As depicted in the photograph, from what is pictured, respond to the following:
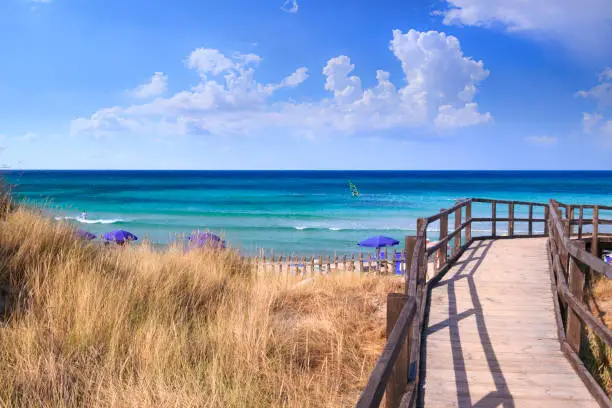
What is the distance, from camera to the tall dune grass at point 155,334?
4035 mm

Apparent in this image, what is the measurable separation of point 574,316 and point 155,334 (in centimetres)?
435

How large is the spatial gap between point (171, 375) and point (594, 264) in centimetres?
364

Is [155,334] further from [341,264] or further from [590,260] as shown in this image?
[341,264]

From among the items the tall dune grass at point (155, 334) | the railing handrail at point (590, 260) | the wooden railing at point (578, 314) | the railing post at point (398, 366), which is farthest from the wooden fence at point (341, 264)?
the railing post at point (398, 366)

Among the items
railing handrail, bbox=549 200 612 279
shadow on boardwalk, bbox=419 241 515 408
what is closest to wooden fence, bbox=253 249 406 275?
shadow on boardwalk, bbox=419 241 515 408

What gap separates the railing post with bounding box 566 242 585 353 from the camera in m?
5.12

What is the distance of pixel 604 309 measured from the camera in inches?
362

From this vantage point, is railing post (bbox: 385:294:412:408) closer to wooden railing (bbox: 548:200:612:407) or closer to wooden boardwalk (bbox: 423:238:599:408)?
wooden boardwalk (bbox: 423:238:599:408)

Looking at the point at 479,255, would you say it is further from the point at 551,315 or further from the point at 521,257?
the point at 551,315

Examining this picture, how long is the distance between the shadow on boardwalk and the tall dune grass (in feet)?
3.02

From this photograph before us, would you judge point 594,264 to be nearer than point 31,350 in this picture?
Yes

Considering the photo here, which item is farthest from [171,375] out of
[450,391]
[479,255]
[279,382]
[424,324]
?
[479,255]

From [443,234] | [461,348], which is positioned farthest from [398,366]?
[443,234]

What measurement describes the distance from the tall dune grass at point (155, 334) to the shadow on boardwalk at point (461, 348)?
919 mm
